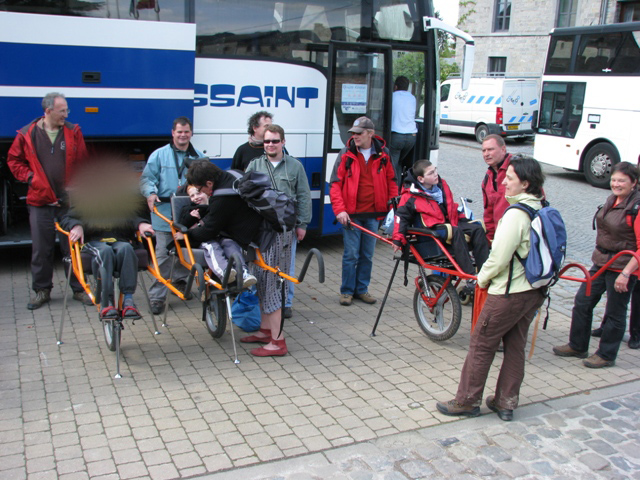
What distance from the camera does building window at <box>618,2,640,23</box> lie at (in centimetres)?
2983

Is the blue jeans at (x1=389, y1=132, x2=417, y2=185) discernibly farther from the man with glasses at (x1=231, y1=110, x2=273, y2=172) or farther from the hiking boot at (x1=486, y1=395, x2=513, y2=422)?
the hiking boot at (x1=486, y1=395, x2=513, y2=422)

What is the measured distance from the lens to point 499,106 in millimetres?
23812

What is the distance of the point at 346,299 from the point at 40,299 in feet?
9.64

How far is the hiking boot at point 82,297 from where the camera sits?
21.7 ft

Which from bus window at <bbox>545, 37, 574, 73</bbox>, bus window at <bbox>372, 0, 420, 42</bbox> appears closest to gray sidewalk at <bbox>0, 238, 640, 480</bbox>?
bus window at <bbox>372, 0, 420, 42</bbox>

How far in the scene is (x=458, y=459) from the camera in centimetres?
407

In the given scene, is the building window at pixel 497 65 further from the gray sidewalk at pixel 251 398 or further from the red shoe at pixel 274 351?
the red shoe at pixel 274 351

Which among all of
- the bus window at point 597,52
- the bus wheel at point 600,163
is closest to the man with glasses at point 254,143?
the bus wheel at point 600,163

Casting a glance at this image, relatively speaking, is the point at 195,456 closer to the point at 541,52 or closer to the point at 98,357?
the point at 98,357

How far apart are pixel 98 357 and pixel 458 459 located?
2910mm

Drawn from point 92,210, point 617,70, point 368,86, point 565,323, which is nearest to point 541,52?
point 617,70

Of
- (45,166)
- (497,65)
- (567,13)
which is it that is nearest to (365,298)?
(45,166)

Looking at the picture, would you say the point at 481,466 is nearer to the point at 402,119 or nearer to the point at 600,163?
the point at 402,119

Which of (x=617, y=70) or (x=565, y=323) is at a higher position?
(x=617, y=70)
